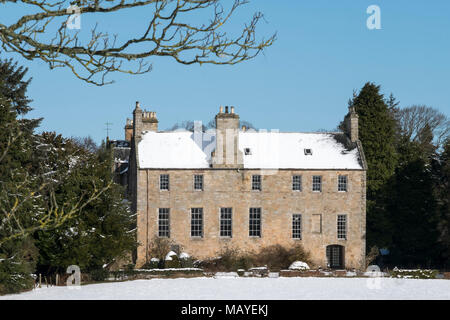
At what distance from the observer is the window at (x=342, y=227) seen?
4669 cm

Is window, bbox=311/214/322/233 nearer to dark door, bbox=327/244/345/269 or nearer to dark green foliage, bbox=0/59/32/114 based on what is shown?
dark door, bbox=327/244/345/269

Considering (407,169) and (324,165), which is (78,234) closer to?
(324,165)

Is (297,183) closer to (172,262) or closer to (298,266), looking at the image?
(298,266)

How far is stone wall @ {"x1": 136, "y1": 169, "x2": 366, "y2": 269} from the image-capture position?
45.4m

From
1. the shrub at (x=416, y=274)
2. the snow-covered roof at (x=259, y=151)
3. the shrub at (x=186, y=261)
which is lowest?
the shrub at (x=416, y=274)

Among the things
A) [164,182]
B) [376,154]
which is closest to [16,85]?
[164,182]

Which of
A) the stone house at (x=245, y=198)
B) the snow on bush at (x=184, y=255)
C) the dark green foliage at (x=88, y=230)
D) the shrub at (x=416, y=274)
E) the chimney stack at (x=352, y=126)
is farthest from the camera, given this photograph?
the chimney stack at (x=352, y=126)

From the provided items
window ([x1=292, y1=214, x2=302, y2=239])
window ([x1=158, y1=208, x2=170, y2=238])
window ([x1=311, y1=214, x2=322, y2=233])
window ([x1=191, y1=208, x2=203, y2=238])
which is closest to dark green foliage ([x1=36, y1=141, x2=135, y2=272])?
window ([x1=158, y1=208, x2=170, y2=238])

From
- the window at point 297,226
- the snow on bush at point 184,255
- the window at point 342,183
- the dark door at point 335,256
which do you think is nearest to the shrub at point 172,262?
the snow on bush at point 184,255

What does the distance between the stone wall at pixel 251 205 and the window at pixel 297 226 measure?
26 centimetres

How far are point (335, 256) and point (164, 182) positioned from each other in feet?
42.5

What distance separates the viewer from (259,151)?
48125 millimetres

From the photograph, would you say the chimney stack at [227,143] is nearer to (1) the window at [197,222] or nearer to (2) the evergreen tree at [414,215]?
(1) the window at [197,222]

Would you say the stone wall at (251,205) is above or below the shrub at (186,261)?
above
